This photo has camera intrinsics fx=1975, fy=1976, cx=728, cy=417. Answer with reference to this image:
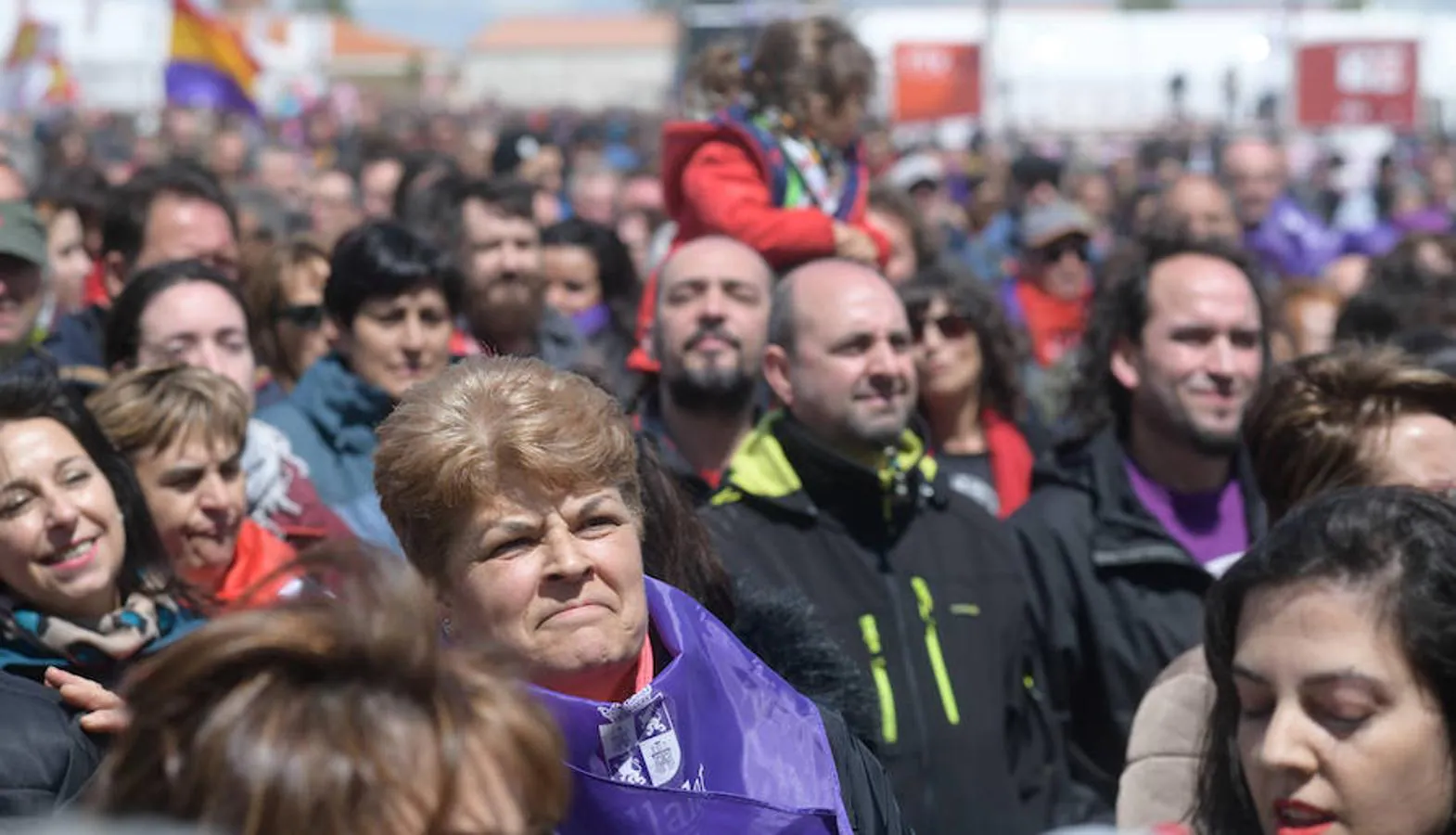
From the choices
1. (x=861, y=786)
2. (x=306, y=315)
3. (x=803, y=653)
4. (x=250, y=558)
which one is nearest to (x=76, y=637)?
(x=250, y=558)

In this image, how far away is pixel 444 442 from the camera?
2.81 metres

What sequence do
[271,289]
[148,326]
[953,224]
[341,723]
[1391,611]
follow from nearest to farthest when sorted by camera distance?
[341,723] → [1391,611] → [148,326] → [271,289] → [953,224]

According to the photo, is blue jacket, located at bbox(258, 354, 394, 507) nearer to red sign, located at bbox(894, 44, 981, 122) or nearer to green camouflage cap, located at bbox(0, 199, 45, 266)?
green camouflage cap, located at bbox(0, 199, 45, 266)

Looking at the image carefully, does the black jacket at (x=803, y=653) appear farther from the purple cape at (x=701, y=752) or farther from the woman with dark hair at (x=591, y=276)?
the woman with dark hair at (x=591, y=276)

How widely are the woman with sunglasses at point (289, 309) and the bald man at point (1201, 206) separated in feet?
15.5

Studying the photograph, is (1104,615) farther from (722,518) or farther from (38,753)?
(38,753)

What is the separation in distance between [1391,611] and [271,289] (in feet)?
14.1

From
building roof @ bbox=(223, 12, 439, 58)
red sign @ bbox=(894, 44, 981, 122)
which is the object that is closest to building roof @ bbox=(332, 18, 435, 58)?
building roof @ bbox=(223, 12, 439, 58)

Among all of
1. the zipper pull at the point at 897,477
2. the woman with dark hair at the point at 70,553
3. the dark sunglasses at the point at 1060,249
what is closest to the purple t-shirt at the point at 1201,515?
the zipper pull at the point at 897,477

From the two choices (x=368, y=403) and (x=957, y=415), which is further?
(x=957, y=415)

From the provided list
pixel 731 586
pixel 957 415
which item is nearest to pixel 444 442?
pixel 731 586

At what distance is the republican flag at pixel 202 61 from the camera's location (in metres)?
12.6

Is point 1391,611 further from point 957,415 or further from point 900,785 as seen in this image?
point 957,415

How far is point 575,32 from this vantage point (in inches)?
3423
